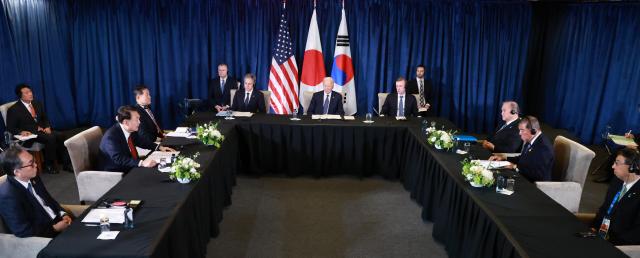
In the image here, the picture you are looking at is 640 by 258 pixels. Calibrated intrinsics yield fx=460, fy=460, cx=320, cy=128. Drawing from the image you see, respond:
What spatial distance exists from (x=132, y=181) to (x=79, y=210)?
0.43 meters

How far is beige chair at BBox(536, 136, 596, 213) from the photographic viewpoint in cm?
409

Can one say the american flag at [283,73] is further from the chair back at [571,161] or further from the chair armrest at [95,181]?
the chair back at [571,161]

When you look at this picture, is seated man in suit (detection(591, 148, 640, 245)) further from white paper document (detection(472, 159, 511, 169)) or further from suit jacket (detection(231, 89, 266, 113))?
suit jacket (detection(231, 89, 266, 113))

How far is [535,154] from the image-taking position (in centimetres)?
435

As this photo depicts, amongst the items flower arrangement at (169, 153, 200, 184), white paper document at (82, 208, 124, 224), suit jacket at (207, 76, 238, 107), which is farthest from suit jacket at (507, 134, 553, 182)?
suit jacket at (207, 76, 238, 107)

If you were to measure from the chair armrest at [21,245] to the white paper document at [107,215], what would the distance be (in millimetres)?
262

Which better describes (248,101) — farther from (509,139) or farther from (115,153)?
(509,139)

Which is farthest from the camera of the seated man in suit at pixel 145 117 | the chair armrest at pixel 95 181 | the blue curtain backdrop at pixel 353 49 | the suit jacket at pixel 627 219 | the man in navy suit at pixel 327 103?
the blue curtain backdrop at pixel 353 49

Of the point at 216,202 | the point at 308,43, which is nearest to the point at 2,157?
the point at 216,202

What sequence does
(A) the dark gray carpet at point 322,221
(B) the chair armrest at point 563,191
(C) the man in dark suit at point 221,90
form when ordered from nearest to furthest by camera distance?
(B) the chair armrest at point 563,191 < (A) the dark gray carpet at point 322,221 < (C) the man in dark suit at point 221,90

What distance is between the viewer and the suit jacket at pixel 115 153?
4.31 metres

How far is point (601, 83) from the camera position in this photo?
829 centimetres

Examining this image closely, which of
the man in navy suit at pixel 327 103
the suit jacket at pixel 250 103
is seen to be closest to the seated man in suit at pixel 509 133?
the man in navy suit at pixel 327 103

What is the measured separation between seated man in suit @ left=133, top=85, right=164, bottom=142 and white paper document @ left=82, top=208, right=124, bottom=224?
222 centimetres
